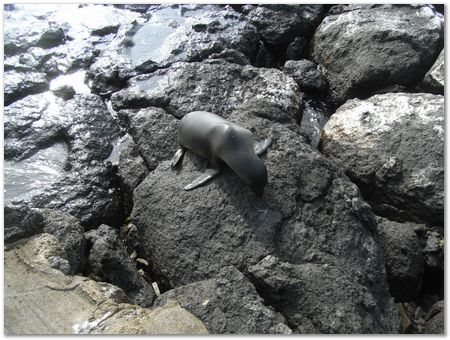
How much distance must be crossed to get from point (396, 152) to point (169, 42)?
12.2ft

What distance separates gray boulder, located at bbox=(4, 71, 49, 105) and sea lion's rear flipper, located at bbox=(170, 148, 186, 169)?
2818 mm

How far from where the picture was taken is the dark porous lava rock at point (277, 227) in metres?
4.35

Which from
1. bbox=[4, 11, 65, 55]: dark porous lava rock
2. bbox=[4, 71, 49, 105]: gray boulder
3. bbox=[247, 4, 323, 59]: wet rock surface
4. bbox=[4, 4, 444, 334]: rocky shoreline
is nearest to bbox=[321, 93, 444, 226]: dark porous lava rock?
bbox=[4, 4, 444, 334]: rocky shoreline

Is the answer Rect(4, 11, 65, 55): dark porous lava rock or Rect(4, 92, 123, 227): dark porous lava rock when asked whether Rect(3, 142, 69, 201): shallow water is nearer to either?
Rect(4, 92, 123, 227): dark porous lava rock

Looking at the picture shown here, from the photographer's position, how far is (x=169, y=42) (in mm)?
7551

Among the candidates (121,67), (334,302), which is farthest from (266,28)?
(334,302)

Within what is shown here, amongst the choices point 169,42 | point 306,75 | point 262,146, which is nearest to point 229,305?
point 262,146

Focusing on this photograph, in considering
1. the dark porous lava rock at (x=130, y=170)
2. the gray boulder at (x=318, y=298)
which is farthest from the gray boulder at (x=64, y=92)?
the gray boulder at (x=318, y=298)

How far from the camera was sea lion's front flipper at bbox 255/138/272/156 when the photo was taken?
4.95 m

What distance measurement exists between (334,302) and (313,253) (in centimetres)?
55

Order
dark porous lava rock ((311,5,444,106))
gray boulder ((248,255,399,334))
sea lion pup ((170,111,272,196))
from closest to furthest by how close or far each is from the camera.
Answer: gray boulder ((248,255,399,334)) < sea lion pup ((170,111,272,196)) < dark porous lava rock ((311,5,444,106))

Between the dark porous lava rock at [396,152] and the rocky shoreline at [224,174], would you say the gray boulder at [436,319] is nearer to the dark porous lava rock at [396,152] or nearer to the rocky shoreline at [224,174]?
the rocky shoreline at [224,174]

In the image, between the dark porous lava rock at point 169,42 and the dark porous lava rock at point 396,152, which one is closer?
the dark porous lava rock at point 396,152

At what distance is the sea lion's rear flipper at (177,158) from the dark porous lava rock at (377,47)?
2712mm
